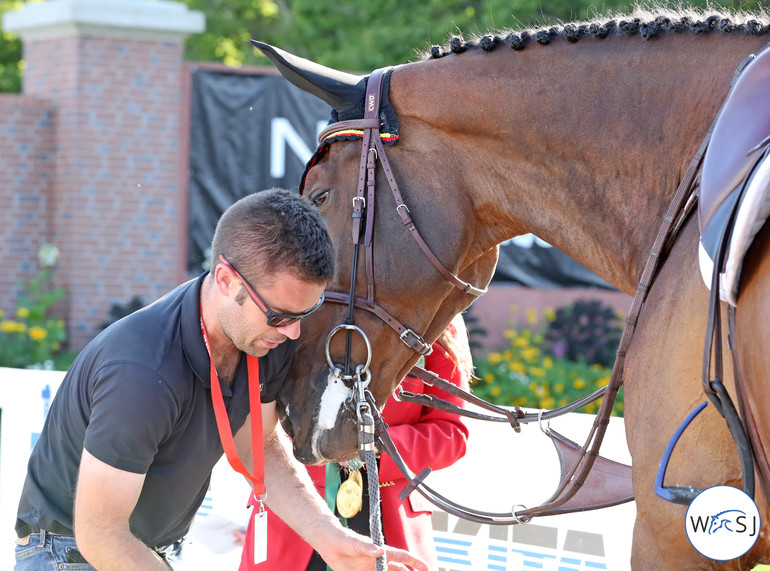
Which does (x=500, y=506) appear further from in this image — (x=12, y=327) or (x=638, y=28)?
(x=12, y=327)

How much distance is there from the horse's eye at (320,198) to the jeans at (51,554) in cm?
121

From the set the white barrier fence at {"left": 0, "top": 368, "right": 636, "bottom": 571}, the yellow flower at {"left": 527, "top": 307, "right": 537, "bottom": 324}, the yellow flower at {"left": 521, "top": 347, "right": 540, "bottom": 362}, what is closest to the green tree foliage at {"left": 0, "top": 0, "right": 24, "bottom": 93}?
the yellow flower at {"left": 527, "top": 307, "right": 537, "bottom": 324}

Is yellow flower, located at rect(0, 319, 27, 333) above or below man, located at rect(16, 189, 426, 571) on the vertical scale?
below

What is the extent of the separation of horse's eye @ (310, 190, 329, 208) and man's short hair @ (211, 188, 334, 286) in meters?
0.41

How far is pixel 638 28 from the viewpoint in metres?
2.31

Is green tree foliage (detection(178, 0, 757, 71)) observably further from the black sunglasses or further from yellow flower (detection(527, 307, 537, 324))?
the black sunglasses

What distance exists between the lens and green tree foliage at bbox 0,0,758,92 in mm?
10031

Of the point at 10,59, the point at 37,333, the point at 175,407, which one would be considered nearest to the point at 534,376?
the point at 37,333

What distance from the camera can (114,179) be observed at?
29.2 feet

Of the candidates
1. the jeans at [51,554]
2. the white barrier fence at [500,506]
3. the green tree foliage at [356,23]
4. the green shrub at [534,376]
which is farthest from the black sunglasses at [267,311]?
the green tree foliage at [356,23]

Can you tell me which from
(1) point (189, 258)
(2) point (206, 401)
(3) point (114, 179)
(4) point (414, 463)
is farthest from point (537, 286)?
(2) point (206, 401)

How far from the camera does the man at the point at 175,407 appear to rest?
208 cm

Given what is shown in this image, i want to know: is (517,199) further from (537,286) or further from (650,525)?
(537,286)

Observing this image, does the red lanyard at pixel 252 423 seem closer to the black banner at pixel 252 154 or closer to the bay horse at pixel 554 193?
the bay horse at pixel 554 193
